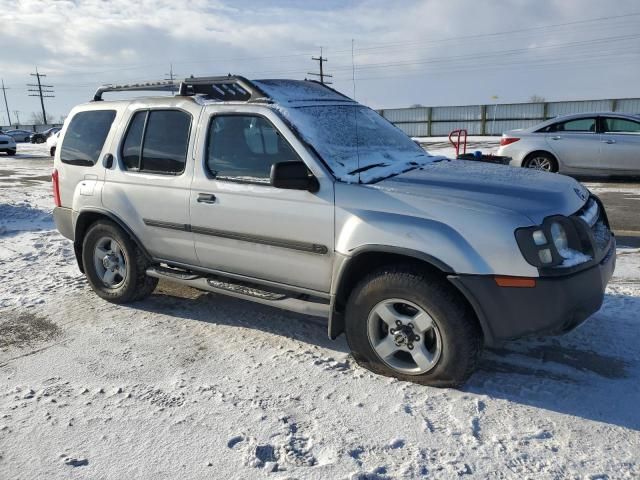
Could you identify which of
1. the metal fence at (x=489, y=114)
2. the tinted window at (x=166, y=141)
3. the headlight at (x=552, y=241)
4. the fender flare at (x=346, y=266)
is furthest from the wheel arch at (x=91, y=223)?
the metal fence at (x=489, y=114)

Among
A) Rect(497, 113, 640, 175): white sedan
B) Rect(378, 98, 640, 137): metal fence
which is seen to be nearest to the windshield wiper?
Rect(497, 113, 640, 175): white sedan

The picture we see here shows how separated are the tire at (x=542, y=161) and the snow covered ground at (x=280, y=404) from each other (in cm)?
741

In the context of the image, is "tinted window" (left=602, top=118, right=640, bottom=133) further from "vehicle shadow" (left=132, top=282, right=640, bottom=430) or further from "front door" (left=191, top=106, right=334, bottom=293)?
"front door" (left=191, top=106, right=334, bottom=293)

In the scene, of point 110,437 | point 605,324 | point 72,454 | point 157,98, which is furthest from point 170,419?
point 605,324

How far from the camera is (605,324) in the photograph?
13.9 feet

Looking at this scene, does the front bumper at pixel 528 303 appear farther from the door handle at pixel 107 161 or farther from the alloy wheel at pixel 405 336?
the door handle at pixel 107 161

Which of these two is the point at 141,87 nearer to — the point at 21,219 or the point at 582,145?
the point at 21,219

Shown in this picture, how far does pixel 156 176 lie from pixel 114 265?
1.08 metres

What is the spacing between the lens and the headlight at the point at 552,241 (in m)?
3.00

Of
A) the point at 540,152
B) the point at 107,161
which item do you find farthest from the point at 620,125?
the point at 107,161

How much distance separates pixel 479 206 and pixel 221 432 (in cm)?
190

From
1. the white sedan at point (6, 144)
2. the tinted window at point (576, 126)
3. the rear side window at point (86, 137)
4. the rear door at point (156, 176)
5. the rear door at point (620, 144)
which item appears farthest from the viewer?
the white sedan at point (6, 144)

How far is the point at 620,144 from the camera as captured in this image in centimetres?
1112

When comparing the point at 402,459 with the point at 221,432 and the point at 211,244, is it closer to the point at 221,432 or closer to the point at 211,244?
the point at 221,432
